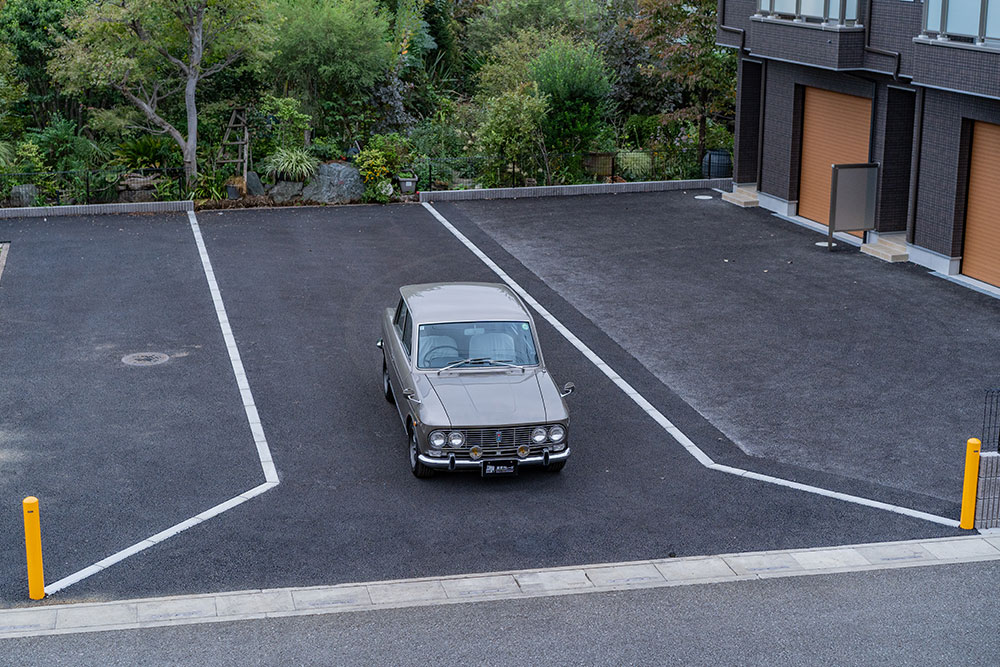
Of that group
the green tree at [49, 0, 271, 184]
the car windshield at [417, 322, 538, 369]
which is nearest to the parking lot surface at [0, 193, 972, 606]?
the car windshield at [417, 322, 538, 369]

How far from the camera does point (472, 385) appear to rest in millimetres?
13492

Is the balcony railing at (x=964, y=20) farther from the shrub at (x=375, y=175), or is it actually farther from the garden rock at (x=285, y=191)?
the garden rock at (x=285, y=191)

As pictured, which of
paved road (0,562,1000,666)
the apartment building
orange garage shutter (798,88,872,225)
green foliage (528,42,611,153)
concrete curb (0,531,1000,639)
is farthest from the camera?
green foliage (528,42,611,153)

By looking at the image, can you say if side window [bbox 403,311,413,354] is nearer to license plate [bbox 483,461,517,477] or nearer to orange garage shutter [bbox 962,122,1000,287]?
license plate [bbox 483,461,517,477]

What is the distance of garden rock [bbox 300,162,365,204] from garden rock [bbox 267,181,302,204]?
0.37ft

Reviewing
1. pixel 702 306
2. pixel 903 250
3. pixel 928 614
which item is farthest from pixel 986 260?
pixel 928 614

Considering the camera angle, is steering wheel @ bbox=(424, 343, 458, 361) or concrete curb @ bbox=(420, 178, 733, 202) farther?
concrete curb @ bbox=(420, 178, 733, 202)

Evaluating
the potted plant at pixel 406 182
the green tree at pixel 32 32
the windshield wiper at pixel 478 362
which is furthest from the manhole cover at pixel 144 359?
the green tree at pixel 32 32

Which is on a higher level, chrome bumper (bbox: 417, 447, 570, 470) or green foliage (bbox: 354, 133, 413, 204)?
green foliage (bbox: 354, 133, 413, 204)

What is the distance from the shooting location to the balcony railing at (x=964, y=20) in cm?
1967

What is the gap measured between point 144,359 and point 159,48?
12.7 metres

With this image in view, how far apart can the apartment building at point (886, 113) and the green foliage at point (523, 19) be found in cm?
1163

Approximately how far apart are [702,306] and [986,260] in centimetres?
554

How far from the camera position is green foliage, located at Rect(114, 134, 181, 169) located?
→ 95.9ft
